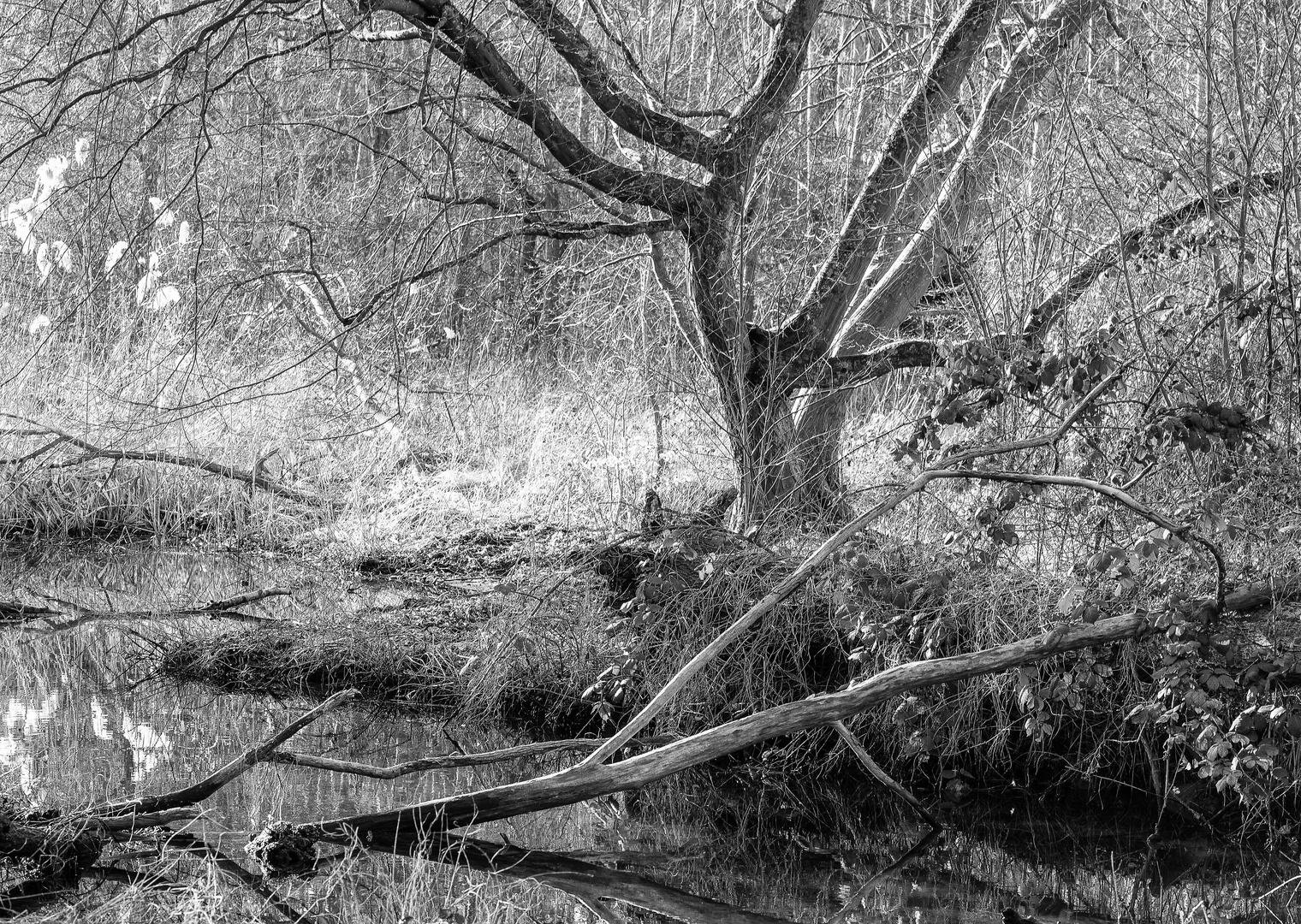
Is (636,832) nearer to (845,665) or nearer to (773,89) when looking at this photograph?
(845,665)

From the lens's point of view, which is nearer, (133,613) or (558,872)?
(558,872)

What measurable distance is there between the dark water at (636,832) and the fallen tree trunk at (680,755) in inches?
6.1

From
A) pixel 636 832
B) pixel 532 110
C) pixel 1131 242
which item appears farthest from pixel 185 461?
pixel 1131 242

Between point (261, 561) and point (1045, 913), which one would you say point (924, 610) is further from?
point (261, 561)

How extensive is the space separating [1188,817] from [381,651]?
3.72 meters

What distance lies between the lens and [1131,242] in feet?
17.5

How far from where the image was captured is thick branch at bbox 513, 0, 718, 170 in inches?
227

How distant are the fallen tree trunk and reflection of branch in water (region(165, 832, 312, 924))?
8.8 inches

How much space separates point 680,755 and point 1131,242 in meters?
2.64

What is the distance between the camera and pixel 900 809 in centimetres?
536

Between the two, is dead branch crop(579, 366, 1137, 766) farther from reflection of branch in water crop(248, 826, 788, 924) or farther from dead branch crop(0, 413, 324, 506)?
dead branch crop(0, 413, 324, 506)

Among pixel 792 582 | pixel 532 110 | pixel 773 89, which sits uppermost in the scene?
pixel 773 89

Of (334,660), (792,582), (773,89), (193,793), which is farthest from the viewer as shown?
(334,660)

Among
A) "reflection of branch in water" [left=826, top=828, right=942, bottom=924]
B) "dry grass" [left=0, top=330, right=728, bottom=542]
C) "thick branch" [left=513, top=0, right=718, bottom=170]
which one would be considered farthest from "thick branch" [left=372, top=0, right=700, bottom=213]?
"reflection of branch in water" [left=826, top=828, right=942, bottom=924]
